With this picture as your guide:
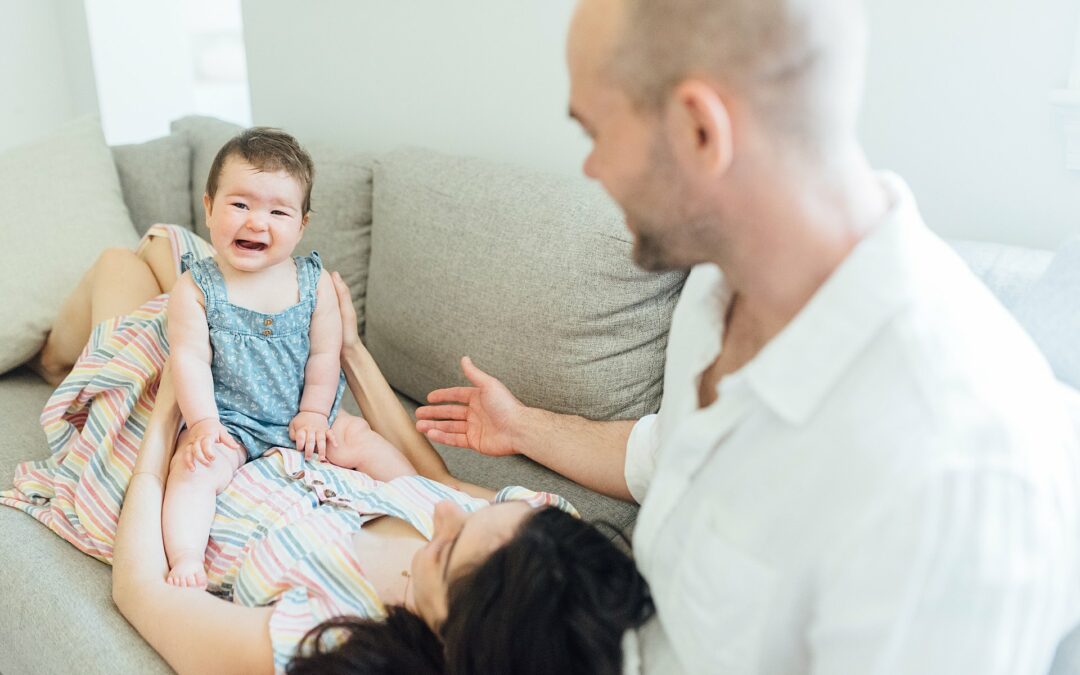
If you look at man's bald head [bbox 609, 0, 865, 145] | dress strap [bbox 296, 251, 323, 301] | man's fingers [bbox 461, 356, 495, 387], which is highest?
man's bald head [bbox 609, 0, 865, 145]

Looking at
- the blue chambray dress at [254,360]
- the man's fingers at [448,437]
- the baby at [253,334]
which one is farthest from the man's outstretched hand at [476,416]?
the blue chambray dress at [254,360]

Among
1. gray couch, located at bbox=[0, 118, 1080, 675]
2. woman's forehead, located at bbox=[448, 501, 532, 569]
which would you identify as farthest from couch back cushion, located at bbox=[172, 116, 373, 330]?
woman's forehead, located at bbox=[448, 501, 532, 569]

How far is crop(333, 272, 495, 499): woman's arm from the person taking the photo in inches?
65.4

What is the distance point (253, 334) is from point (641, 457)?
2.35ft

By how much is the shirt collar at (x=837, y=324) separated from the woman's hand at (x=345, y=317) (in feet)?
3.29

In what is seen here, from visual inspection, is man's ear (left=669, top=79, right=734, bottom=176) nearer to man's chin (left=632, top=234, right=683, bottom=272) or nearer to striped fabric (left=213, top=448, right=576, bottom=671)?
man's chin (left=632, top=234, right=683, bottom=272)

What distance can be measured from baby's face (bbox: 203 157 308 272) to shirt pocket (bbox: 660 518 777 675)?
940mm

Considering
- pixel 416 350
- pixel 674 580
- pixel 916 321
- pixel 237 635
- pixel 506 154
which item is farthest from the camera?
pixel 506 154

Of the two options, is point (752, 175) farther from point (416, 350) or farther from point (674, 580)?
point (416, 350)

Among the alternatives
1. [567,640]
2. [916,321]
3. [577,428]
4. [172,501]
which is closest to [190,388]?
[172,501]

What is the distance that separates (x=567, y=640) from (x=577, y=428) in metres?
0.62

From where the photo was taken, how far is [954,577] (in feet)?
2.55

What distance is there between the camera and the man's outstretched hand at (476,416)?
161 centimetres

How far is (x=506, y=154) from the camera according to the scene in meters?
2.20
